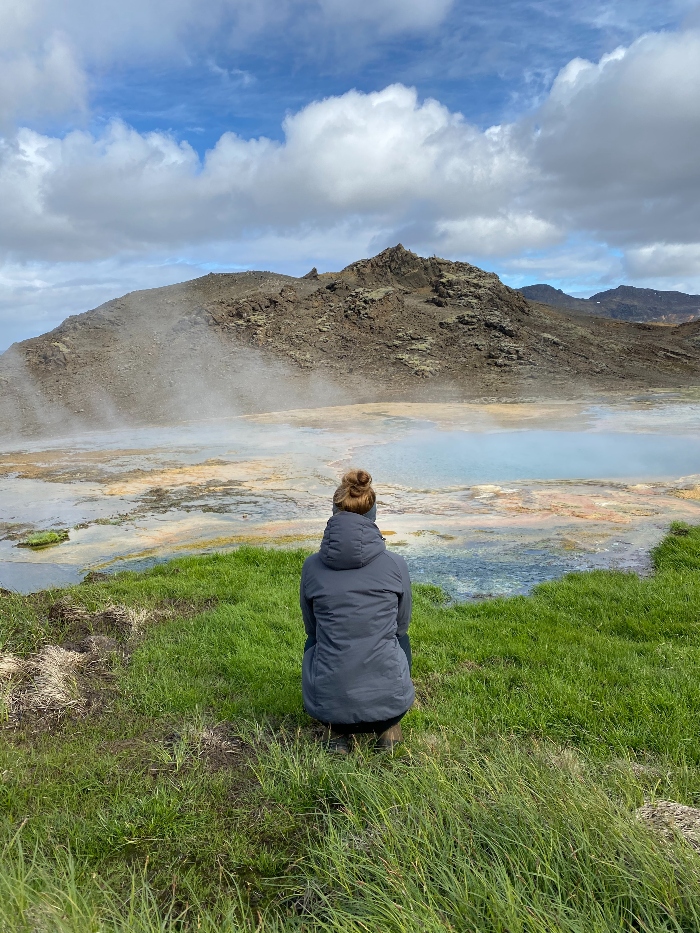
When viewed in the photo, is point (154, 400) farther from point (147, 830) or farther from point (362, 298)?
point (147, 830)

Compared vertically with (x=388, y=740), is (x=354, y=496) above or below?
above

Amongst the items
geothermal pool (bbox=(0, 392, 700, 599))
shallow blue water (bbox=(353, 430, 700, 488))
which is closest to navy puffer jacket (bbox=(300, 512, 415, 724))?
geothermal pool (bbox=(0, 392, 700, 599))

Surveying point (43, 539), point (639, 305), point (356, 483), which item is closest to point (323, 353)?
point (43, 539)

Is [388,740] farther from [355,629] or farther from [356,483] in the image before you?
[356,483]

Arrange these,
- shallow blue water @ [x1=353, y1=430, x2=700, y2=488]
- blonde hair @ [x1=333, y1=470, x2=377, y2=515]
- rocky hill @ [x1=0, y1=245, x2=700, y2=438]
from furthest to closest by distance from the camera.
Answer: rocky hill @ [x1=0, y1=245, x2=700, y2=438], shallow blue water @ [x1=353, y1=430, x2=700, y2=488], blonde hair @ [x1=333, y1=470, x2=377, y2=515]

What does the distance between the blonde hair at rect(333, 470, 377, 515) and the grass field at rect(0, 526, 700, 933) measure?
1.06 metres

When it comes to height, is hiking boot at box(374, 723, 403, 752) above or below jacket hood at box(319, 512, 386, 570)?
below

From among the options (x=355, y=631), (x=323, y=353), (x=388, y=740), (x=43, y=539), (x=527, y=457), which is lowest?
(x=43, y=539)

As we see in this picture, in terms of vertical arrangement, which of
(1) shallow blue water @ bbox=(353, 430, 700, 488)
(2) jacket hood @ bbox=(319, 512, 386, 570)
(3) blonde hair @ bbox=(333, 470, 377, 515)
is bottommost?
(1) shallow blue water @ bbox=(353, 430, 700, 488)

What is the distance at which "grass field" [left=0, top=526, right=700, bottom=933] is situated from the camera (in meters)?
1.81

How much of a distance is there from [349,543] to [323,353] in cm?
3187

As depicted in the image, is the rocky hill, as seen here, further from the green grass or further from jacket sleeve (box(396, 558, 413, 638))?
jacket sleeve (box(396, 558, 413, 638))

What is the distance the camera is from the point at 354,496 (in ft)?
9.99

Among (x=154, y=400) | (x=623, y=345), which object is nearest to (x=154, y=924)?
(x=154, y=400)
